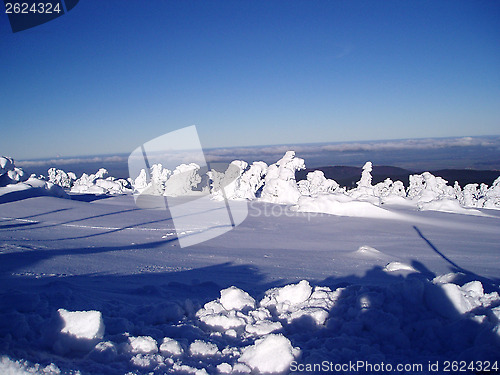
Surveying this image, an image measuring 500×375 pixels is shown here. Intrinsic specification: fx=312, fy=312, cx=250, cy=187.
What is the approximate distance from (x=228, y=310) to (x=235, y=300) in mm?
134

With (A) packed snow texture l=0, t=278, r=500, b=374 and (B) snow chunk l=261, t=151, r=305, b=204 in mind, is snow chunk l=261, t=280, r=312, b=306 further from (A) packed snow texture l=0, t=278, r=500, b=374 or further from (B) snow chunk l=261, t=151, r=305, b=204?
(B) snow chunk l=261, t=151, r=305, b=204

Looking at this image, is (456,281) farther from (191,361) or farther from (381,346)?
(191,361)

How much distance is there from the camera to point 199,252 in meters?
7.64

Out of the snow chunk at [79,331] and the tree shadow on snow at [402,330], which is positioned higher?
the snow chunk at [79,331]

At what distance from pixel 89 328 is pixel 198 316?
3.87 feet

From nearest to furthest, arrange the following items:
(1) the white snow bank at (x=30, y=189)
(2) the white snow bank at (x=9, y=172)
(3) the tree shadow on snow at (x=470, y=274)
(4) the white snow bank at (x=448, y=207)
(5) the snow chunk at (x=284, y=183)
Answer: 1. (3) the tree shadow on snow at (x=470, y=274)
2. (4) the white snow bank at (x=448, y=207)
3. (1) the white snow bank at (x=30, y=189)
4. (2) the white snow bank at (x=9, y=172)
5. (5) the snow chunk at (x=284, y=183)

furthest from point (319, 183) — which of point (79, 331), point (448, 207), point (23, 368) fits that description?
point (23, 368)

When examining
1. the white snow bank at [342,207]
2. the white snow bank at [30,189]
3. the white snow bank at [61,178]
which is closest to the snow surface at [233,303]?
the white snow bank at [342,207]

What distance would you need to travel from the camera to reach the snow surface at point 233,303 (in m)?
2.44

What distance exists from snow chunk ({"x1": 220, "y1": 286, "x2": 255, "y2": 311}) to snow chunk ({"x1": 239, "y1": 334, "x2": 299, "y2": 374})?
41.2 inches

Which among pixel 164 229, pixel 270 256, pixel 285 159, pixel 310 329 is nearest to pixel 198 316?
pixel 310 329

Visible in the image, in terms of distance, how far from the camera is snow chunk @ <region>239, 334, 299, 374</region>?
2.37 m

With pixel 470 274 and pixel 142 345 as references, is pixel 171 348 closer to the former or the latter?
pixel 142 345

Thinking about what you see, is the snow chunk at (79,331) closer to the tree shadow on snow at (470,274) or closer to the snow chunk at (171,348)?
the snow chunk at (171,348)
